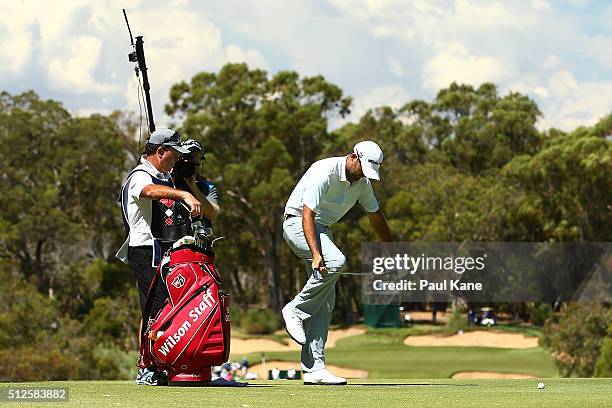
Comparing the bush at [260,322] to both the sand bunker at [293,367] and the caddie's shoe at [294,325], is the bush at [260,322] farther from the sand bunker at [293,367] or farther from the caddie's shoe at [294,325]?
the caddie's shoe at [294,325]

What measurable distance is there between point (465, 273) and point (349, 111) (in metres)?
39.9

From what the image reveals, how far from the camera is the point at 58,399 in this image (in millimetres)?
7648

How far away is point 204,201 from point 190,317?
0.83 metres

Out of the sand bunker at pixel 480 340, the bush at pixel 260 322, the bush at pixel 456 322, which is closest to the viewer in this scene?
the bush at pixel 456 322

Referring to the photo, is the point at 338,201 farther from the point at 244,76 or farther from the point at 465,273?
the point at 244,76

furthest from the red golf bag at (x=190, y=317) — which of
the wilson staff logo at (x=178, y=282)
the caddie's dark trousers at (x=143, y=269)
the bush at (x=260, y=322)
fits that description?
the bush at (x=260, y=322)

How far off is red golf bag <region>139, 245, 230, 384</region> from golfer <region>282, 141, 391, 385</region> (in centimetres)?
94

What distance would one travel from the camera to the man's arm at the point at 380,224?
1013 centimetres

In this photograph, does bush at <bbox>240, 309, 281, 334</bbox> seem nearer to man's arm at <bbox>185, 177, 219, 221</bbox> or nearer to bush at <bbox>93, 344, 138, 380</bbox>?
bush at <bbox>93, 344, 138, 380</bbox>

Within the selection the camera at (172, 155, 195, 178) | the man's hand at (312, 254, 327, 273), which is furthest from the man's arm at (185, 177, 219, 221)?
the man's hand at (312, 254, 327, 273)

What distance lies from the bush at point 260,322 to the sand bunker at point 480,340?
9130 millimetres

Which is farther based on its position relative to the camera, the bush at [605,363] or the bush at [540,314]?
the bush at [540,314]

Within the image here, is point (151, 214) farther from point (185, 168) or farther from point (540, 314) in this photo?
point (540, 314)

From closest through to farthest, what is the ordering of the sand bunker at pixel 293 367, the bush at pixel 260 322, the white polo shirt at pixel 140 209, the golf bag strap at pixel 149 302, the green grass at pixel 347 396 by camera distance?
the green grass at pixel 347 396 → the golf bag strap at pixel 149 302 → the white polo shirt at pixel 140 209 → the sand bunker at pixel 293 367 → the bush at pixel 260 322
